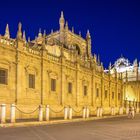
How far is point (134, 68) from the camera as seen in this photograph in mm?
87375

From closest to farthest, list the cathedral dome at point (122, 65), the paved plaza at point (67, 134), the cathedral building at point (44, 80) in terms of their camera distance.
Result: the paved plaza at point (67, 134) → the cathedral building at point (44, 80) → the cathedral dome at point (122, 65)

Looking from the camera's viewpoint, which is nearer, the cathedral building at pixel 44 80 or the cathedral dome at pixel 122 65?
the cathedral building at pixel 44 80

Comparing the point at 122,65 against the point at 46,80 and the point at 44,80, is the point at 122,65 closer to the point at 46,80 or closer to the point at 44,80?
the point at 46,80

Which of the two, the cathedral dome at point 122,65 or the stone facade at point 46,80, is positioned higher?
the cathedral dome at point 122,65

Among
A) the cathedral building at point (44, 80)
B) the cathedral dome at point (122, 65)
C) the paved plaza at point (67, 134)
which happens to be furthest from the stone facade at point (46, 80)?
the cathedral dome at point (122, 65)

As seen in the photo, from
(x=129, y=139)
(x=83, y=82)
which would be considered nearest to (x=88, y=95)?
→ (x=83, y=82)

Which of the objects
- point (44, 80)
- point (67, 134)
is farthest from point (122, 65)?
point (67, 134)

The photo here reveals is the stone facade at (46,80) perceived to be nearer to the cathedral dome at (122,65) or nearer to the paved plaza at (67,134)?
the paved plaza at (67,134)

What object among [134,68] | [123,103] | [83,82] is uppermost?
[134,68]

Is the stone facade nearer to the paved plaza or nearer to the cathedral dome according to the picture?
the paved plaza

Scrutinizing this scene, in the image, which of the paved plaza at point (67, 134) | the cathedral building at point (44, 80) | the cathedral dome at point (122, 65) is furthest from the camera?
the cathedral dome at point (122, 65)

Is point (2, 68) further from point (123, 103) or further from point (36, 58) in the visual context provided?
point (123, 103)

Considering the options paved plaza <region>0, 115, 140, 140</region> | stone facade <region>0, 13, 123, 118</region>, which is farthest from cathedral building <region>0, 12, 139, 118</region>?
paved plaza <region>0, 115, 140, 140</region>

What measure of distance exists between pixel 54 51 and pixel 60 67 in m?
→ 17.5
